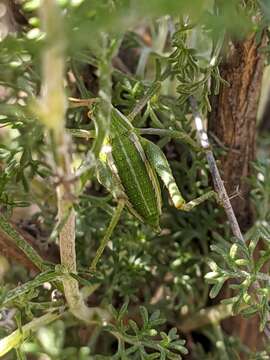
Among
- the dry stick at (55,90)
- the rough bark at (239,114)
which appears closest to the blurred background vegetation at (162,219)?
the rough bark at (239,114)

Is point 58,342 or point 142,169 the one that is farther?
point 142,169

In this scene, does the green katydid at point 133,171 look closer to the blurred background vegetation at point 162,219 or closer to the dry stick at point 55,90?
the blurred background vegetation at point 162,219

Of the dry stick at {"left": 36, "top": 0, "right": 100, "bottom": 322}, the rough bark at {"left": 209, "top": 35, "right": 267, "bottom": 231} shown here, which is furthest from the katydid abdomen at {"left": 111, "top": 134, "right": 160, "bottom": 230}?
the dry stick at {"left": 36, "top": 0, "right": 100, "bottom": 322}

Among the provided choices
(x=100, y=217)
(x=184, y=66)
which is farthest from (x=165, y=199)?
(x=184, y=66)

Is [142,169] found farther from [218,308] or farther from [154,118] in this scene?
[218,308]

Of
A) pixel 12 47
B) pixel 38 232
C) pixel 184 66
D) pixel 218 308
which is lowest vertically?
pixel 218 308

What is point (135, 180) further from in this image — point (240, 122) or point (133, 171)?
point (240, 122)
